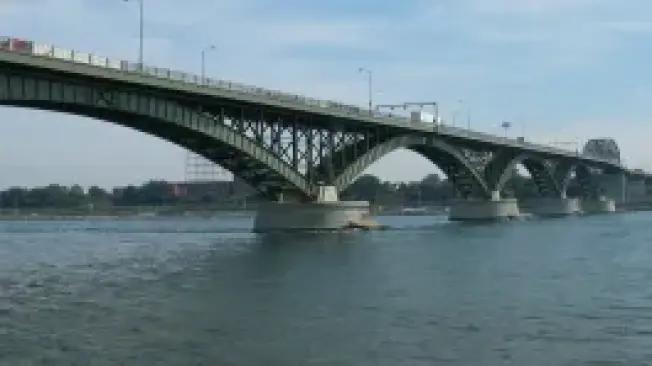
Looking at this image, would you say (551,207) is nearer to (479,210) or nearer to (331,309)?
(479,210)

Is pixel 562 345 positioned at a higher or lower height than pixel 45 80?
lower

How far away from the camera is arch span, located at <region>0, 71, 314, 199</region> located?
207 ft

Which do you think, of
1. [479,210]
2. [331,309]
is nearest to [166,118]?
[331,309]

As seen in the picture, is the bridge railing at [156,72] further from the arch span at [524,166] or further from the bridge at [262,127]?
the arch span at [524,166]

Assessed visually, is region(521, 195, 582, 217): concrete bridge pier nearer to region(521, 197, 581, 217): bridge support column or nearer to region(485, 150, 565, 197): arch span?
region(521, 197, 581, 217): bridge support column

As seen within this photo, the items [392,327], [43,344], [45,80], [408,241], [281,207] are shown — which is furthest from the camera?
[281,207]

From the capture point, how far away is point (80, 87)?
6688cm

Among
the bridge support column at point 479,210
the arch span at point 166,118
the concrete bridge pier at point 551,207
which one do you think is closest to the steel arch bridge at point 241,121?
the arch span at point 166,118

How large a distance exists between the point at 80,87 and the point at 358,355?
1794 inches

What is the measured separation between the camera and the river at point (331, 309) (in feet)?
88.7

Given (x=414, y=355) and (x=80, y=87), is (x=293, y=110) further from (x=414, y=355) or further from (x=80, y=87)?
(x=414, y=355)

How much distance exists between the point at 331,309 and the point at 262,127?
57.8 m

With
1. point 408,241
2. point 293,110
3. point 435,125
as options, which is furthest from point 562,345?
point 435,125

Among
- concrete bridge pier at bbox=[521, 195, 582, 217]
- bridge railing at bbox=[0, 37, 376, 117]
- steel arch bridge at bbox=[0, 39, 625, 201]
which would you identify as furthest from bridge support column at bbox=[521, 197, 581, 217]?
bridge railing at bbox=[0, 37, 376, 117]
